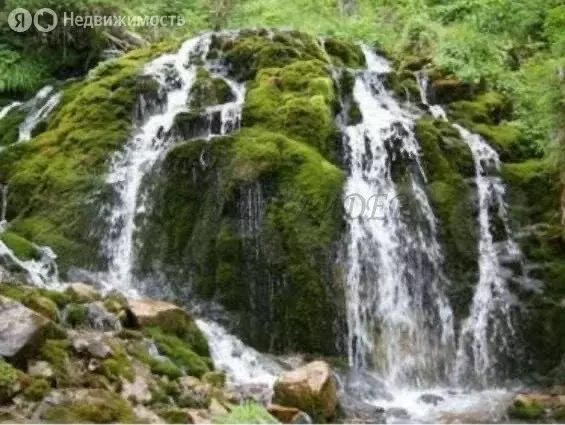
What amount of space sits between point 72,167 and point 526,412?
7929 millimetres

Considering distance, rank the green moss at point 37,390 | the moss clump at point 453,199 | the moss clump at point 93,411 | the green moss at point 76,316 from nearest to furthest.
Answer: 1. the moss clump at point 93,411
2. the green moss at point 37,390
3. the green moss at point 76,316
4. the moss clump at point 453,199

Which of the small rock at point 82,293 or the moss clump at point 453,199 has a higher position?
the moss clump at point 453,199

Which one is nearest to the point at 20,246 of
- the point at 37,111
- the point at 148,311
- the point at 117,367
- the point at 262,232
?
the point at 148,311

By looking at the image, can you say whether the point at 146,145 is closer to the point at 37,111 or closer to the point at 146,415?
the point at 37,111

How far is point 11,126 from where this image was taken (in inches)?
614

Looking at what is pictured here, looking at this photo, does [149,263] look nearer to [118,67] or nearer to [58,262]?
[58,262]

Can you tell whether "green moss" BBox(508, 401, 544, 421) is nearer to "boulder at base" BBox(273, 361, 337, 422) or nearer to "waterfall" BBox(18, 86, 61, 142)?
"boulder at base" BBox(273, 361, 337, 422)

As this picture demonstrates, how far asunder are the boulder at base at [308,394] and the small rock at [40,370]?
7.87ft

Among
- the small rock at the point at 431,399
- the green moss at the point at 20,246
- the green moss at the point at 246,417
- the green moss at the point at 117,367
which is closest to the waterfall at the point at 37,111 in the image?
the green moss at the point at 20,246

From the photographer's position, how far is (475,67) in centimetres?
1645

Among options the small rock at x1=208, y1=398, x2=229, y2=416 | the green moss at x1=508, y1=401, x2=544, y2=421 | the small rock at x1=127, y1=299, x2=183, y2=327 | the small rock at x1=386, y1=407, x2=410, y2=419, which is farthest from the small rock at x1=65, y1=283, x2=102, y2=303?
→ the green moss at x1=508, y1=401, x2=544, y2=421

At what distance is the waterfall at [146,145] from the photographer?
11789 mm

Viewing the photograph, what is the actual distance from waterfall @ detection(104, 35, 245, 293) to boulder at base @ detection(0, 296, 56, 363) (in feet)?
12.5

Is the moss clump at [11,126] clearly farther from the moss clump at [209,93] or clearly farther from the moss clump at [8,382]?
the moss clump at [8,382]
